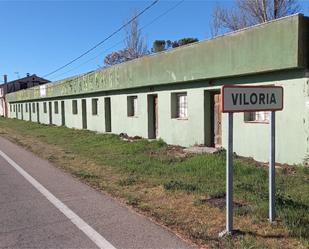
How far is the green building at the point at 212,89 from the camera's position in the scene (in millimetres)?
11250

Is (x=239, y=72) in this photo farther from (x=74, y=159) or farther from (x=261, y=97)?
(x=261, y=97)

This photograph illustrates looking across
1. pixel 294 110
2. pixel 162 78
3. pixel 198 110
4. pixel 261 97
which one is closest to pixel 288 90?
pixel 294 110

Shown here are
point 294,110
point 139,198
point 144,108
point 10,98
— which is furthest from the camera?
point 10,98

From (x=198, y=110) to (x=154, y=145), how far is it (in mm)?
2379

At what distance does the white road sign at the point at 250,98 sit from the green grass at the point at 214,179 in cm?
160

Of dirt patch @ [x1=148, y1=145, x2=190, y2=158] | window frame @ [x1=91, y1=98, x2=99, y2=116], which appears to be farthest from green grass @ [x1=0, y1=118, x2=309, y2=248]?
window frame @ [x1=91, y1=98, x2=99, y2=116]

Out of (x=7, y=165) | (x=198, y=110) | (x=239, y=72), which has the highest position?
(x=239, y=72)

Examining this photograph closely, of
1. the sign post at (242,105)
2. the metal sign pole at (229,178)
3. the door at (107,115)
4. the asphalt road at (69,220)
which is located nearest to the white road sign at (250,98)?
the sign post at (242,105)

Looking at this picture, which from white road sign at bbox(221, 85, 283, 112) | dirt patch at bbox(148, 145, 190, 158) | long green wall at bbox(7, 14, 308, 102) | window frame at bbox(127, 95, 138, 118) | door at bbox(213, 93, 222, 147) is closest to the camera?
white road sign at bbox(221, 85, 283, 112)

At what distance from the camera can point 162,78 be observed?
17922 mm

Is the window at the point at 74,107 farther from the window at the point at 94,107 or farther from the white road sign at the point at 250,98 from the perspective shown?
the white road sign at the point at 250,98

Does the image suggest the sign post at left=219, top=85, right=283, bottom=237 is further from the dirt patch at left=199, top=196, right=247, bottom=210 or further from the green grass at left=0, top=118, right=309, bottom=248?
the dirt patch at left=199, top=196, right=247, bottom=210

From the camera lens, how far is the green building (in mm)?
11250

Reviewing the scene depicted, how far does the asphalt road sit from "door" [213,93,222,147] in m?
6.29
